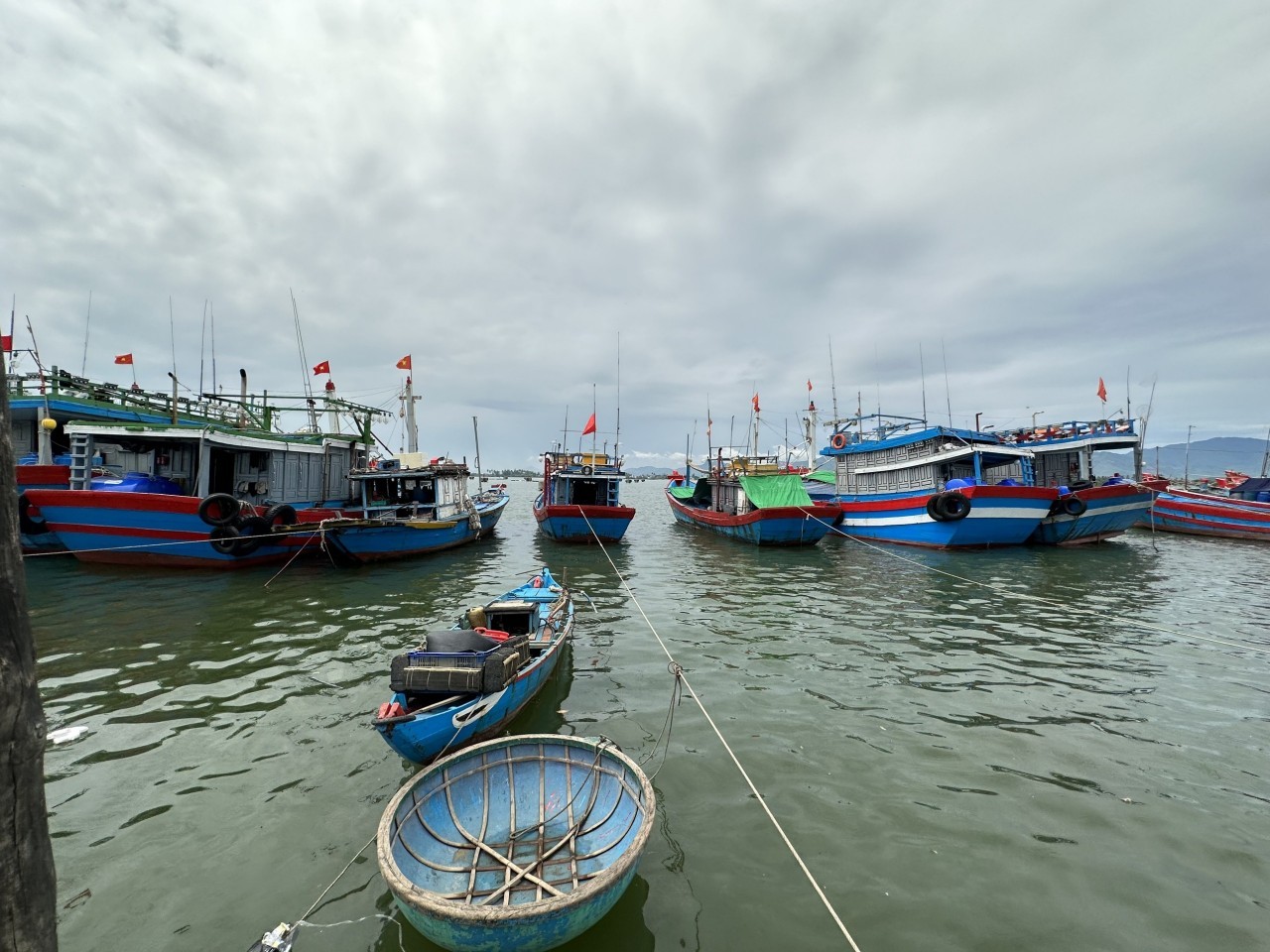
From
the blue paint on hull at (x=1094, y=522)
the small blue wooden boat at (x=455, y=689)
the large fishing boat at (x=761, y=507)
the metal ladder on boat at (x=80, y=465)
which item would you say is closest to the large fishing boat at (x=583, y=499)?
the large fishing boat at (x=761, y=507)

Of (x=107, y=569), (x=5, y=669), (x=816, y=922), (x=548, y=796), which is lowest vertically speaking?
(x=816, y=922)

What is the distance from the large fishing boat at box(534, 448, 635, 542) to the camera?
86.9 feet

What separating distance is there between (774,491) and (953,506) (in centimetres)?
750

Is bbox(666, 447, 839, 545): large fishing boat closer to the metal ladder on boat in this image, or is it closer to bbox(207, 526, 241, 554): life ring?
bbox(207, 526, 241, 554): life ring

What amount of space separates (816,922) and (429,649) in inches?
214

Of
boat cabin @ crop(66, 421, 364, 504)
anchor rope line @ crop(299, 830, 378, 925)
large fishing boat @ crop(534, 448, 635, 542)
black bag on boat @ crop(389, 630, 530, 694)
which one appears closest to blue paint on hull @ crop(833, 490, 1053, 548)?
large fishing boat @ crop(534, 448, 635, 542)

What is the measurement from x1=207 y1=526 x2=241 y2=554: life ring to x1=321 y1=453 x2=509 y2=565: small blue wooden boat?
2.50m

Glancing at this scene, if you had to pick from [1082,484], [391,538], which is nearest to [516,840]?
[391,538]

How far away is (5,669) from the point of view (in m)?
3.02

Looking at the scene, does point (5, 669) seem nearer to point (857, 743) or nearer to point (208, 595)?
point (857, 743)

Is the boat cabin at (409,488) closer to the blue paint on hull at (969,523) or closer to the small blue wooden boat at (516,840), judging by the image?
the small blue wooden boat at (516,840)

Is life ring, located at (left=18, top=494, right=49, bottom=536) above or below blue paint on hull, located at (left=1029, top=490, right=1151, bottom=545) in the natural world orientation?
above

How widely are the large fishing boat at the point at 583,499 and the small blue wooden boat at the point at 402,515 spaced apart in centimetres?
419

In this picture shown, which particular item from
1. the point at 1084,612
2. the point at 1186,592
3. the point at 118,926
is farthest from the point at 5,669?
the point at 1186,592
